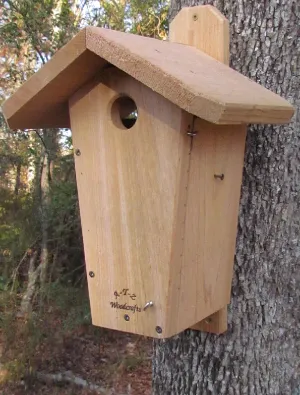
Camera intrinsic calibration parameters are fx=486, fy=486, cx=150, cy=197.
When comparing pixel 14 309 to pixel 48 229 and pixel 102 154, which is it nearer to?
pixel 48 229

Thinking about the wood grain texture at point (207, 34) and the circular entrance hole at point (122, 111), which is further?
the wood grain texture at point (207, 34)

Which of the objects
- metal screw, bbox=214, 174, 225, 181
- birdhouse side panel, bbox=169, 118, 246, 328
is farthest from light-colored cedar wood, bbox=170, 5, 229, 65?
metal screw, bbox=214, 174, 225, 181

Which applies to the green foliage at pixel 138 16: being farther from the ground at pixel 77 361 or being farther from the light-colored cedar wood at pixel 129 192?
the light-colored cedar wood at pixel 129 192

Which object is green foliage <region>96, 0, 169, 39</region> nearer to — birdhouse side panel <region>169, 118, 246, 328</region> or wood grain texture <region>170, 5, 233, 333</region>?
wood grain texture <region>170, 5, 233, 333</region>

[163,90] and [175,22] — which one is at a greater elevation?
[175,22]

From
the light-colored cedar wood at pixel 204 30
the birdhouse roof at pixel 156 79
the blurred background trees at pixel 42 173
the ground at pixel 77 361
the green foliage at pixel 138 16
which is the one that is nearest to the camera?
the birdhouse roof at pixel 156 79

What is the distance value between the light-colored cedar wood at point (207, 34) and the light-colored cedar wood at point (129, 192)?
0.28 meters

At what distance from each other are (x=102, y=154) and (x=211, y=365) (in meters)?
0.81

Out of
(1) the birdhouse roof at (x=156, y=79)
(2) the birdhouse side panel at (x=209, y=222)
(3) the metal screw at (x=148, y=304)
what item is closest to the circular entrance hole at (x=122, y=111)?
(1) the birdhouse roof at (x=156, y=79)

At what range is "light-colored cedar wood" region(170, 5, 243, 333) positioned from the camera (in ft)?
4.91

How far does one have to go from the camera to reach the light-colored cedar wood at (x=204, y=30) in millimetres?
1496

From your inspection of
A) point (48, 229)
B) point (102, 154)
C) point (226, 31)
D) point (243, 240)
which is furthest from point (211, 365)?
point (48, 229)

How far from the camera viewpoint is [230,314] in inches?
62.2

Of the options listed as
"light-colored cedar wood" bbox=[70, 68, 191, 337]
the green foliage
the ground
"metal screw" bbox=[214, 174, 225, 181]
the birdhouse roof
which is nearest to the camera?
the birdhouse roof
